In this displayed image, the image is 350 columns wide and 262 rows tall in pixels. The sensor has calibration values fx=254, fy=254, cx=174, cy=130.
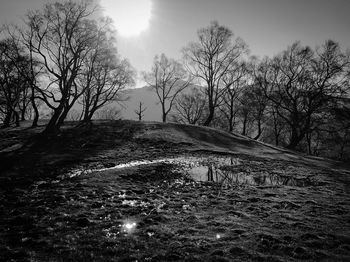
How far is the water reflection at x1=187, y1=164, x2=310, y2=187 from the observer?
39.4ft

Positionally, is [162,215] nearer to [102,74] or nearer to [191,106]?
[102,74]

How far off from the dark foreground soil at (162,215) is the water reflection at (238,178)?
0.23 meters

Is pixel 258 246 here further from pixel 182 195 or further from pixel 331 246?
pixel 182 195

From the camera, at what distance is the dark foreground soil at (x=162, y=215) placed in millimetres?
5172

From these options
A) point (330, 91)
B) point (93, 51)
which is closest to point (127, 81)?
point (93, 51)

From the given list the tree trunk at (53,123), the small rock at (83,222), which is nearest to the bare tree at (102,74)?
the tree trunk at (53,123)

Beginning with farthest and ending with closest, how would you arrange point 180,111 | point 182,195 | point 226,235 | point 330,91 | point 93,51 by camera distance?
point 180,111
point 330,91
point 93,51
point 182,195
point 226,235

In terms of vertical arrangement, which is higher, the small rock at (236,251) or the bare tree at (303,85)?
the bare tree at (303,85)

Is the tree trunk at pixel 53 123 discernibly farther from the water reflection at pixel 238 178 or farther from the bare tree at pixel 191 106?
the bare tree at pixel 191 106

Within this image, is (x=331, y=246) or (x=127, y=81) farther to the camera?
Answer: (x=127, y=81)

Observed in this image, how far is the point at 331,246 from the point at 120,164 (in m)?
11.5

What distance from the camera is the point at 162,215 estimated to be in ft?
23.4

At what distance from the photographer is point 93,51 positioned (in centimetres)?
2955

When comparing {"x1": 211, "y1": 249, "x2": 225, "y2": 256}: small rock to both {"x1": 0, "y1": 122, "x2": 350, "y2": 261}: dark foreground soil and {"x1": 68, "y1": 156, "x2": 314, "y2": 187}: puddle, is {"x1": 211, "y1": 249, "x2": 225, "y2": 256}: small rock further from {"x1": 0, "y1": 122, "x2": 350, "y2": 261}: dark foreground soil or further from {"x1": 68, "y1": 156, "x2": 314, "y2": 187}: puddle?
{"x1": 68, "y1": 156, "x2": 314, "y2": 187}: puddle
